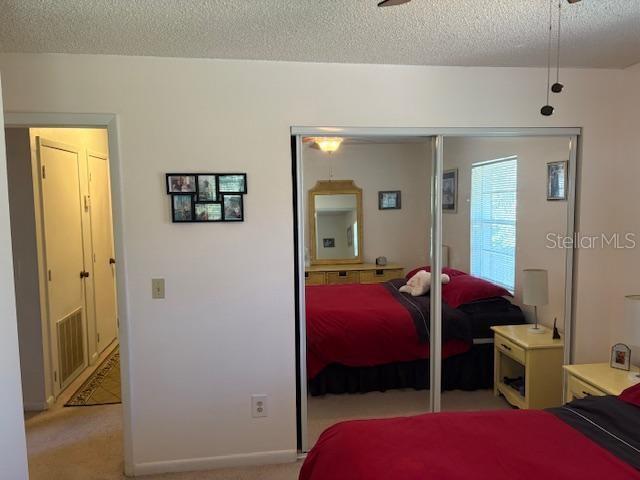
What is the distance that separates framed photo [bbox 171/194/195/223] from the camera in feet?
8.67

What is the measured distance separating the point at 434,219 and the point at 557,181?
824mm

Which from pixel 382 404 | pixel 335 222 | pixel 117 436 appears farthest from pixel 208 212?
pixel 117 436

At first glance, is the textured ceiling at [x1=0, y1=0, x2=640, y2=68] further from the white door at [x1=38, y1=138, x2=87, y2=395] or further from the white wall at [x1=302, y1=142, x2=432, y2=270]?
the white door at [x1=38, y1=138, x2=87, y2=395]

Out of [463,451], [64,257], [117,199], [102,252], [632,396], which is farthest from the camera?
[102,252]

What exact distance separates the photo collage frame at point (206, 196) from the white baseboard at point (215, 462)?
4.56ft

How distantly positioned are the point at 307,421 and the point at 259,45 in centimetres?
217

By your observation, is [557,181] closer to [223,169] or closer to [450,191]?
[450,191]

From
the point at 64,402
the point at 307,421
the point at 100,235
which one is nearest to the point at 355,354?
the point at 307,421

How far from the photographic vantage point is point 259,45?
243 centimetres

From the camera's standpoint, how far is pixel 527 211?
9.87ft

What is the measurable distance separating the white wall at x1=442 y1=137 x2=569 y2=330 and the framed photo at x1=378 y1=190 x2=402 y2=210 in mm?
309

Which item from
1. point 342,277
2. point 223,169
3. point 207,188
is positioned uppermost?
point 223,169

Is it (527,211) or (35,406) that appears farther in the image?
(35,406)

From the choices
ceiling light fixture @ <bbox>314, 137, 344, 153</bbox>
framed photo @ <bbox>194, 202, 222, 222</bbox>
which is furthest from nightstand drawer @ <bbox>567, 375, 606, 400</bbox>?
framed photo @ <bbox>194, 202, 222, 222</bbox>
